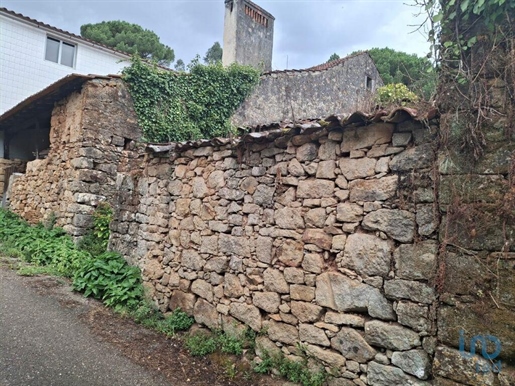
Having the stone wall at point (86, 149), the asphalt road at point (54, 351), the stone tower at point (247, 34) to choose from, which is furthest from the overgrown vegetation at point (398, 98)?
the stone tower at point (247, 34)

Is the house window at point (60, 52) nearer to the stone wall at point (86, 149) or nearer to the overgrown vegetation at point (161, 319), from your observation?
the stone wall at point (86, 149)

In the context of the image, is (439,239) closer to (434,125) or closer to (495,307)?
(495,307)

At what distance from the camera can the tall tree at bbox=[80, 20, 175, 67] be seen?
802 inches

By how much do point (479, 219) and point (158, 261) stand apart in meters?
4.08

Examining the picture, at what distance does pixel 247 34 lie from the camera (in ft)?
35.4

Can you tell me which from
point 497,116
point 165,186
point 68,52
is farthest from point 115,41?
point 497,116

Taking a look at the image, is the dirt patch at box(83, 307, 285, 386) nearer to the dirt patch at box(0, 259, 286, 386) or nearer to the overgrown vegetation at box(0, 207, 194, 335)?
the dirt patch at box(0, 259, 286, 386)

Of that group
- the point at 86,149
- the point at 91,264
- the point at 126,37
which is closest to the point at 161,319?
the point at 91,264

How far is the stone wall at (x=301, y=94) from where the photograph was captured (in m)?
9.69

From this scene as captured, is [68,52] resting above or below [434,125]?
above

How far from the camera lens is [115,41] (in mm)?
20688

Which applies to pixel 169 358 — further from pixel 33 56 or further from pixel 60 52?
pixel 60 52

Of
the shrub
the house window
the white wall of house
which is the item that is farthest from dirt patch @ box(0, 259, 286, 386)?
the house window

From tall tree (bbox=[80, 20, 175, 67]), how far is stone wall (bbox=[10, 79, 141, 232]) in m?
13.5
